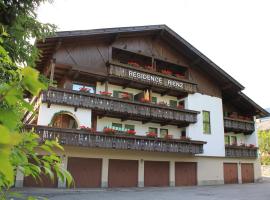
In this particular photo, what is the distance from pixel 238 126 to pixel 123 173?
41.7 ft

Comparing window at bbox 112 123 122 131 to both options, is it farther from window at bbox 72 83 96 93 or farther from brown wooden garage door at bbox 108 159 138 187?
window at bbox 72 83 96 93

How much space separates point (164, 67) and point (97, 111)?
8410mm

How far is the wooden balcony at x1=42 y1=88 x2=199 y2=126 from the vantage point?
1803 cm

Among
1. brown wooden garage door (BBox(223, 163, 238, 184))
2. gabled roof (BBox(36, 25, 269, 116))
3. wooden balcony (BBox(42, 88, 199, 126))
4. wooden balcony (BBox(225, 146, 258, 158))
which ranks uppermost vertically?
gabled roof (BBox(36, 25, 269, 116))

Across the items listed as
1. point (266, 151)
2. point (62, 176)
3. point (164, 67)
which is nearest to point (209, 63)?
point (164, 67)

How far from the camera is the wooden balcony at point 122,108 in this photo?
18031 millimetres

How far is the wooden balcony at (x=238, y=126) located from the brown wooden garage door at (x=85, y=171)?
42.5ft

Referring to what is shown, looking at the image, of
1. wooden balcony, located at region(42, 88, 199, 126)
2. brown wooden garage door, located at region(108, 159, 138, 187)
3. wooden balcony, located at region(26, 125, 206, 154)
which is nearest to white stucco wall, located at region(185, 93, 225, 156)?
wooden balcony, located at region(42, 88, 199, 126)

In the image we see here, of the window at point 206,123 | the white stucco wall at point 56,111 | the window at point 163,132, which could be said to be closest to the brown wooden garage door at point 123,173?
the window at point 163,132

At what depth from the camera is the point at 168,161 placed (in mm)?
23234

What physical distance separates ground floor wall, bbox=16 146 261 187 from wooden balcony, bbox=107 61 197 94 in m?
5.25

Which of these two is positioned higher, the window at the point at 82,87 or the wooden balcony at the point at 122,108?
the window at the point at 82,87

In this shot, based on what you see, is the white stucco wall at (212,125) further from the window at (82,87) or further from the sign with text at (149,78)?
the window at (82,87)

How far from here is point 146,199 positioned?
1460cm
